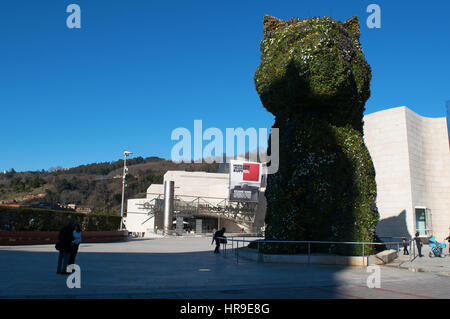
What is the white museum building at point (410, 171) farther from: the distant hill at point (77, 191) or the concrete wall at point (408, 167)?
the distant hill at point (77, 191)

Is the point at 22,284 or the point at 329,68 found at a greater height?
the point at 329,68

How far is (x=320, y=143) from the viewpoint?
13.3 metres

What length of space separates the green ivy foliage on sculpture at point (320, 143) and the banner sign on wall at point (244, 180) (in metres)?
36.1

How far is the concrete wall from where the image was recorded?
94.6ft

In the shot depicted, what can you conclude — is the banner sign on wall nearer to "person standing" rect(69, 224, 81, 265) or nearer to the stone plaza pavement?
the stone plaza pavement

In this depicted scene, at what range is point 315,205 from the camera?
1315 centimetres

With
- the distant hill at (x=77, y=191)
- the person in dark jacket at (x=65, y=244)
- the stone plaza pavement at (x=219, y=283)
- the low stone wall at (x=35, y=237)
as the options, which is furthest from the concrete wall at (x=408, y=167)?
the distant hill at (x=77, y=191)

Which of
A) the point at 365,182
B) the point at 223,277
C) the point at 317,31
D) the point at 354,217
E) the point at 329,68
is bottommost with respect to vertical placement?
the point at 223,277

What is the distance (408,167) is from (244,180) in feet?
83.2

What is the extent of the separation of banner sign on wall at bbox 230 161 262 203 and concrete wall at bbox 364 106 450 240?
2145 cm

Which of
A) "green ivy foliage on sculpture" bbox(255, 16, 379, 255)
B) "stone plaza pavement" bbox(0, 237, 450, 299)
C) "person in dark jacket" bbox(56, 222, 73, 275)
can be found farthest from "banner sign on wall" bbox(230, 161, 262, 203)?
"person in dark jacket" bbox(56, 222, 73, 275)
